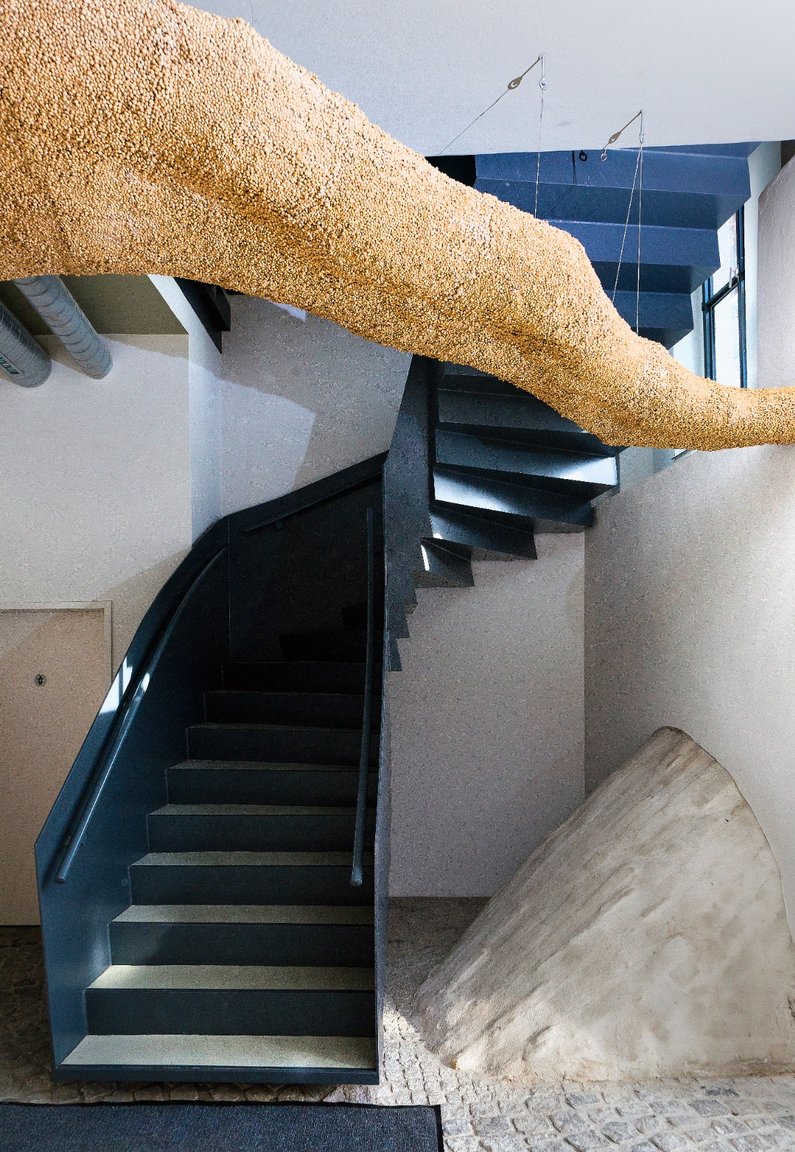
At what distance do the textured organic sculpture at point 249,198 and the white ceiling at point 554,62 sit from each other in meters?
0.79

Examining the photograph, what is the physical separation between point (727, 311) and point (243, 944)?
403 cm

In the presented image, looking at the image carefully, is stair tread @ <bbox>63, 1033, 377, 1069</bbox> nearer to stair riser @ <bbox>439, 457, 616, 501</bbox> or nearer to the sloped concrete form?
the sloped concrete form

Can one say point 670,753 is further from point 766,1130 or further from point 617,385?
point 617,385

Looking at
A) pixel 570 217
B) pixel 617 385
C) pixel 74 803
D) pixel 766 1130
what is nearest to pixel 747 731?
pixel 766 1130

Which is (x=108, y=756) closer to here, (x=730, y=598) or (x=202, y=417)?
(x=202, y=417)

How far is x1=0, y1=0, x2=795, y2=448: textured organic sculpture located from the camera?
1262 mm

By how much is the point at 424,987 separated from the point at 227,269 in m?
3.66

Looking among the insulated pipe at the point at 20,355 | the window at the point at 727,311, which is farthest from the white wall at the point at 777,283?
the insulated pipe at the point at 20,355

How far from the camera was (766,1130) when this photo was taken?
9.60 feet

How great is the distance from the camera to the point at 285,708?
5.02 m

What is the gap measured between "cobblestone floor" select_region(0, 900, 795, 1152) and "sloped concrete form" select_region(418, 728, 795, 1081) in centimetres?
10

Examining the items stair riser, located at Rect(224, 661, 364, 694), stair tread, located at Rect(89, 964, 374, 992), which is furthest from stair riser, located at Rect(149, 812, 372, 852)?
stair riser, located at Rect(224, 661, 364, 694)

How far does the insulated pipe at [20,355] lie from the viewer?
439cm

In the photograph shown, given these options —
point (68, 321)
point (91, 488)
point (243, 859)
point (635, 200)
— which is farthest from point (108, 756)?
point (635, 200)
